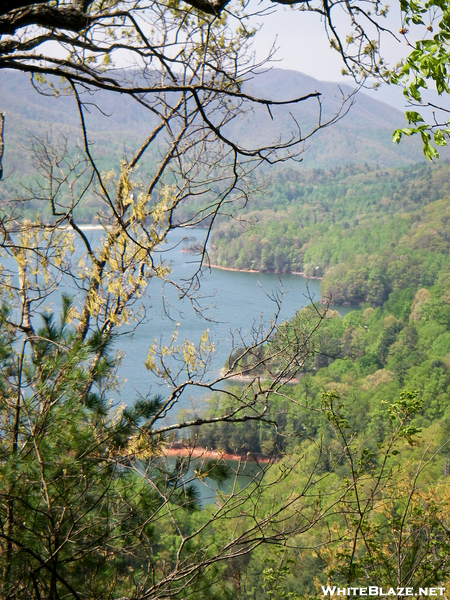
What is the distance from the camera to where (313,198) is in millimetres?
71812

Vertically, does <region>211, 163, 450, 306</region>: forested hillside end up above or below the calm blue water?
above

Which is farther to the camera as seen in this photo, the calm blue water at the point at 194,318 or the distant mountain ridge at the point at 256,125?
the distant mountain ridge at the point at 256,125

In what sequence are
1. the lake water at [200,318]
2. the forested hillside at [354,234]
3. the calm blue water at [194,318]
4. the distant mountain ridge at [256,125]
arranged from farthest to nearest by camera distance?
the distant mountain ridge at [256,125]
the forested hillside at [354,234]
the lake water at [200,318]
the calm blue water at [194,318]

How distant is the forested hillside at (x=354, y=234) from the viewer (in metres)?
41.9

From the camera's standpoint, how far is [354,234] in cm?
5459

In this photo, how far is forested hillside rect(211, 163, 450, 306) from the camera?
1649 inches

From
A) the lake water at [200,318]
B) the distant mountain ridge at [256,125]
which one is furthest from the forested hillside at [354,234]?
the distant mountain ridge at [256,125]

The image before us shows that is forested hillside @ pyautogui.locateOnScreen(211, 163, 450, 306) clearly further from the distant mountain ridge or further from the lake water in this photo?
the distant mountain ridge

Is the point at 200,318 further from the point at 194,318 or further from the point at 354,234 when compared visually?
the point at 354,234

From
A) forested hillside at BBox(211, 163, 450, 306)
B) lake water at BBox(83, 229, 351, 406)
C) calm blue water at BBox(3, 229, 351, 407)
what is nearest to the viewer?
calm blue water at BBox(3, 229, 351, 407)

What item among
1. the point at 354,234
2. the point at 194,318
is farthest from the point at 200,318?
the point at 354,234

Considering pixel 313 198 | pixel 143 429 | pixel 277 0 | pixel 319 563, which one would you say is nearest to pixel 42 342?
pixel 143 429

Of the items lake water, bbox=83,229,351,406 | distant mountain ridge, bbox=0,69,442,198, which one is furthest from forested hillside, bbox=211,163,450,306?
distant mountain ridge, bbox=0,69,442,198

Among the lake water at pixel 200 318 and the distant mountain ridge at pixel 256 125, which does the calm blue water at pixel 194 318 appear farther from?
the distant mountain ridge at pixel 256 125
